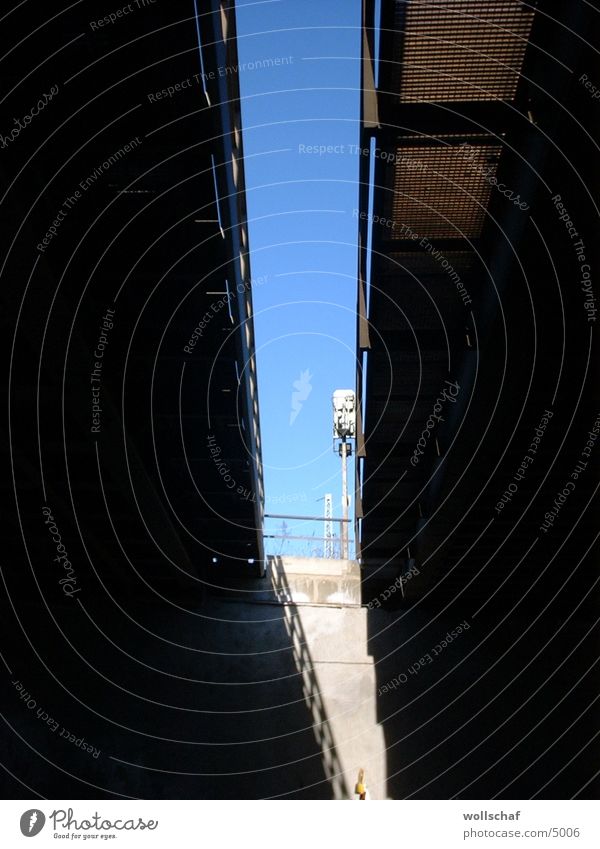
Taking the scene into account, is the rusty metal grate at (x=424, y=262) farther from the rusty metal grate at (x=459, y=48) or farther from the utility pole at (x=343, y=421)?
the utility pole at (x=343, y=421)

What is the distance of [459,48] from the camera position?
8586mm

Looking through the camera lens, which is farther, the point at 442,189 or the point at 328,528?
the point at 328,528

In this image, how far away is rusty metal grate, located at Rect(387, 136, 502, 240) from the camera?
9.82 m

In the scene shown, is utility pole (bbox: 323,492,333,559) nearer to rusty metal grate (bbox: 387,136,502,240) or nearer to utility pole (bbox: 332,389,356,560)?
utility pole (bbox: 332,389,356,560)

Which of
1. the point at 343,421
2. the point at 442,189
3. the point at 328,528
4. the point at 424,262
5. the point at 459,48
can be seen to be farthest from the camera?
the point at 343,421

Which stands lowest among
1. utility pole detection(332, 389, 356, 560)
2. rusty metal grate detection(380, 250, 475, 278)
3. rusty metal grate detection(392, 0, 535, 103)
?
rusty metal grate detection(380, 250, 475, 278)

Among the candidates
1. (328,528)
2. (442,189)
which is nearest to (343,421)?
(328,528)

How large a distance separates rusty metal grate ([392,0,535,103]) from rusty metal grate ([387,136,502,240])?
0.73 metres

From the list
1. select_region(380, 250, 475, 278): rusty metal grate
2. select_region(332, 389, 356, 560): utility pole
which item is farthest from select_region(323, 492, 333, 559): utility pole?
select_region(380, 250, 475, 278): rusty metal grate

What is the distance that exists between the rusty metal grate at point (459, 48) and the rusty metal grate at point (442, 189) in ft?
2.40

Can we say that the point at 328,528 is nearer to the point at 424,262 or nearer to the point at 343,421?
the point at 343,421

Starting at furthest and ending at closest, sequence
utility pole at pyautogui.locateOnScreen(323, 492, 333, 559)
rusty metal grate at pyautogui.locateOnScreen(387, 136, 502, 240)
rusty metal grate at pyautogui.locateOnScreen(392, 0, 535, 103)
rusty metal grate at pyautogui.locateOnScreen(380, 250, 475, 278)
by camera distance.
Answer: utility pole at pyautogui.locateOnScreen(323, 492, 333, 559) → rusty metal grate at pyautogui.locateOnScreen(380, 250, 475, 278) → rusty metal grate at pyautogui.locateOnScreen(387, 136, 502, 240) → rusty metal grate at pyautogui.locateOnScreen(392, 0, 535, 103)

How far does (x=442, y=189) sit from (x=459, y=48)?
215 centimetres
